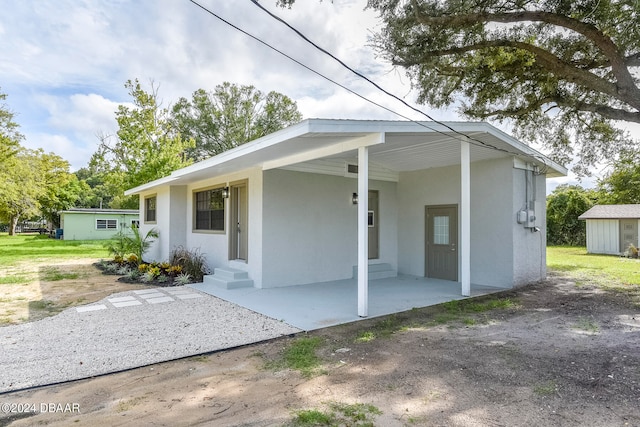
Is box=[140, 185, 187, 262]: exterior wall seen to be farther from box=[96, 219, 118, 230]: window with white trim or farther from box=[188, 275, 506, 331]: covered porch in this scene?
box=[96, 219, 118, 230]: window with white trim

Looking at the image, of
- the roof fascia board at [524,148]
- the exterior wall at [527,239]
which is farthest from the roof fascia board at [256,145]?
the exterior wall at [527,239]

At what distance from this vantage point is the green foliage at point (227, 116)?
23734 mm

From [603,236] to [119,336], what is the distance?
65.8ft

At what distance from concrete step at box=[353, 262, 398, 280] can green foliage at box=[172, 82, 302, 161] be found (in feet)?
52.9

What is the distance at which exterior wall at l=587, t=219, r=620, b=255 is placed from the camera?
1670cm

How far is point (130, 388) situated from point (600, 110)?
10.3m

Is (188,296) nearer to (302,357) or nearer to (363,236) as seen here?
(363,236)

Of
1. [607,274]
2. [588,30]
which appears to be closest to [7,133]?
[588,30]

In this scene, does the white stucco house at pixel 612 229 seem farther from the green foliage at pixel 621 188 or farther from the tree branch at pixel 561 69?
the tree branch at pixel 561 69

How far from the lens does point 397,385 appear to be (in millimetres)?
3305

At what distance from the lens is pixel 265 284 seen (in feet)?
26.1

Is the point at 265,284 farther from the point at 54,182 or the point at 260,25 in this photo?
the point at 54,182

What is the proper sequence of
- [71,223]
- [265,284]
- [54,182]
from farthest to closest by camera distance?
[54,182]
[71,223]
[265,284]

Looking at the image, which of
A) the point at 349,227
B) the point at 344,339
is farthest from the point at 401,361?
the point at 349,227
